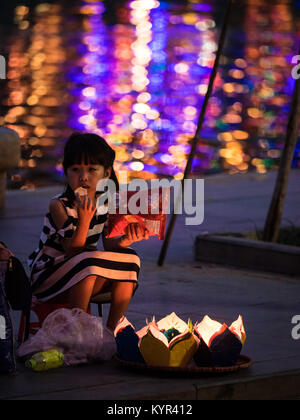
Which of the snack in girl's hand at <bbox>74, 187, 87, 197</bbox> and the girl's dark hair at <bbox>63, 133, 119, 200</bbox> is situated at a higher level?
the girl's dark hair at <bbox>63, 133, 119, 200</bbox>

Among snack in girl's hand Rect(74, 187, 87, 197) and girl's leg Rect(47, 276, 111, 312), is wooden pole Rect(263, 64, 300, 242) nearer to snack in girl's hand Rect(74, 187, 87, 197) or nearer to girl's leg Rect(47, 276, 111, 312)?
snack in girl's hand Rect(74, 187, 87, 197)

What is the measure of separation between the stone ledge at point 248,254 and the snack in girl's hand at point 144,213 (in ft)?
8.18

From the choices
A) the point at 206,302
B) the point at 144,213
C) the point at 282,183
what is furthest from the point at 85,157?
the point at 282,183

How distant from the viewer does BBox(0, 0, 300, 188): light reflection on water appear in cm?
1530

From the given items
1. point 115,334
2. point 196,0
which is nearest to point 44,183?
point 115,334

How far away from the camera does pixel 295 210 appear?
10.3 m

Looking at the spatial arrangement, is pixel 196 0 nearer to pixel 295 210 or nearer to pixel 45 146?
pixel 45 146

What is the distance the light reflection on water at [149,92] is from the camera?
50.2 feet

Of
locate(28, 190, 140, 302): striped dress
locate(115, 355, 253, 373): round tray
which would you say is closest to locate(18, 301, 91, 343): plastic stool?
locate(28, 190, 140, 302): striped dress

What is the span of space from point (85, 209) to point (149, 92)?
15412 millimetres

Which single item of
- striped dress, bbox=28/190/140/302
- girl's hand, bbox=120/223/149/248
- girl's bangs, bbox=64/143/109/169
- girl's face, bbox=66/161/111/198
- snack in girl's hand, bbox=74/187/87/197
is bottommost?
striped dress, bbox=28/190/140/302

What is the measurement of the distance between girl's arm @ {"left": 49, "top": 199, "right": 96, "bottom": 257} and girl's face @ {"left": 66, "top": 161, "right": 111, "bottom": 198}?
130 millimetres

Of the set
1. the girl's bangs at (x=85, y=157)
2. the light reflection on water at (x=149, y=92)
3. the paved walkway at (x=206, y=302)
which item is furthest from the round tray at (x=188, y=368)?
the light reflection on water at (x=149, y=92)
